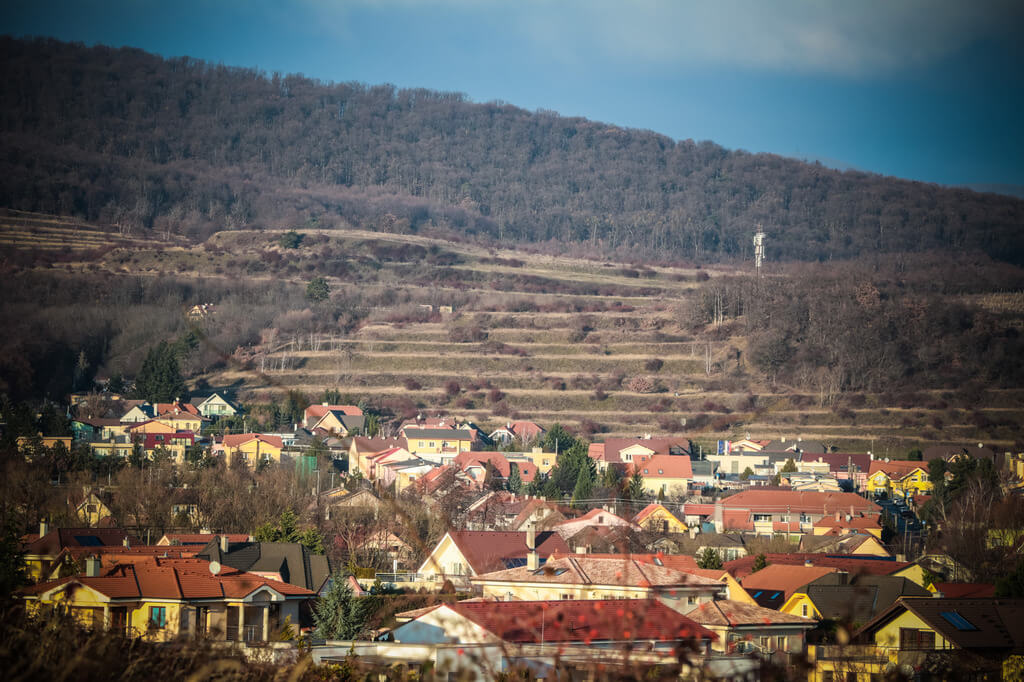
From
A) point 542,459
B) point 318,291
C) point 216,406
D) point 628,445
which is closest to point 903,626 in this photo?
point 542,459

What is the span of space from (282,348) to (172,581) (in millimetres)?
49888

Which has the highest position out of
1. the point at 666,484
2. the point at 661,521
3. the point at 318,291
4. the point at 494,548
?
the point at 318,291

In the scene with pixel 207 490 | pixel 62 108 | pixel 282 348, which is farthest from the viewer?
pixel 62 108

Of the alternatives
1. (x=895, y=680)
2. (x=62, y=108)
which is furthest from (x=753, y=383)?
(x=62, y=108)

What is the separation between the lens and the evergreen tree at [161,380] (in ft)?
179

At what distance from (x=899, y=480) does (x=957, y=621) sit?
1089 inches

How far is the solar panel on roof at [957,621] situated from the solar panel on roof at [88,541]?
13.0 metres

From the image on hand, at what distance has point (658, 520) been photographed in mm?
31359

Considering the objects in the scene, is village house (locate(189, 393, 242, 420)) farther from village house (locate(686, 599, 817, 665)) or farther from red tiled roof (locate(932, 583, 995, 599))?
village house (locate(686, 599, 817, 665))

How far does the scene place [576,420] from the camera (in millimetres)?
55156

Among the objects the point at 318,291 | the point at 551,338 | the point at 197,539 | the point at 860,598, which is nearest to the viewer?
the point at 860,598

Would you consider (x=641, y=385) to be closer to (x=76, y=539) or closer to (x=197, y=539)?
(x=197, y=539)

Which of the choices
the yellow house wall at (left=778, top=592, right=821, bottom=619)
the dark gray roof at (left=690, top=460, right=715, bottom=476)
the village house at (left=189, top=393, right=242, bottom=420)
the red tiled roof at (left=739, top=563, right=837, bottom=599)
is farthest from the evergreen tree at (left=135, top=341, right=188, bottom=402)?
the yellow house wall at (left=778, top=592, right=821, bottom=619)

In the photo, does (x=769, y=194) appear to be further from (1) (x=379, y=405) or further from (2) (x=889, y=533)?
(2) (x=889, y=533)
